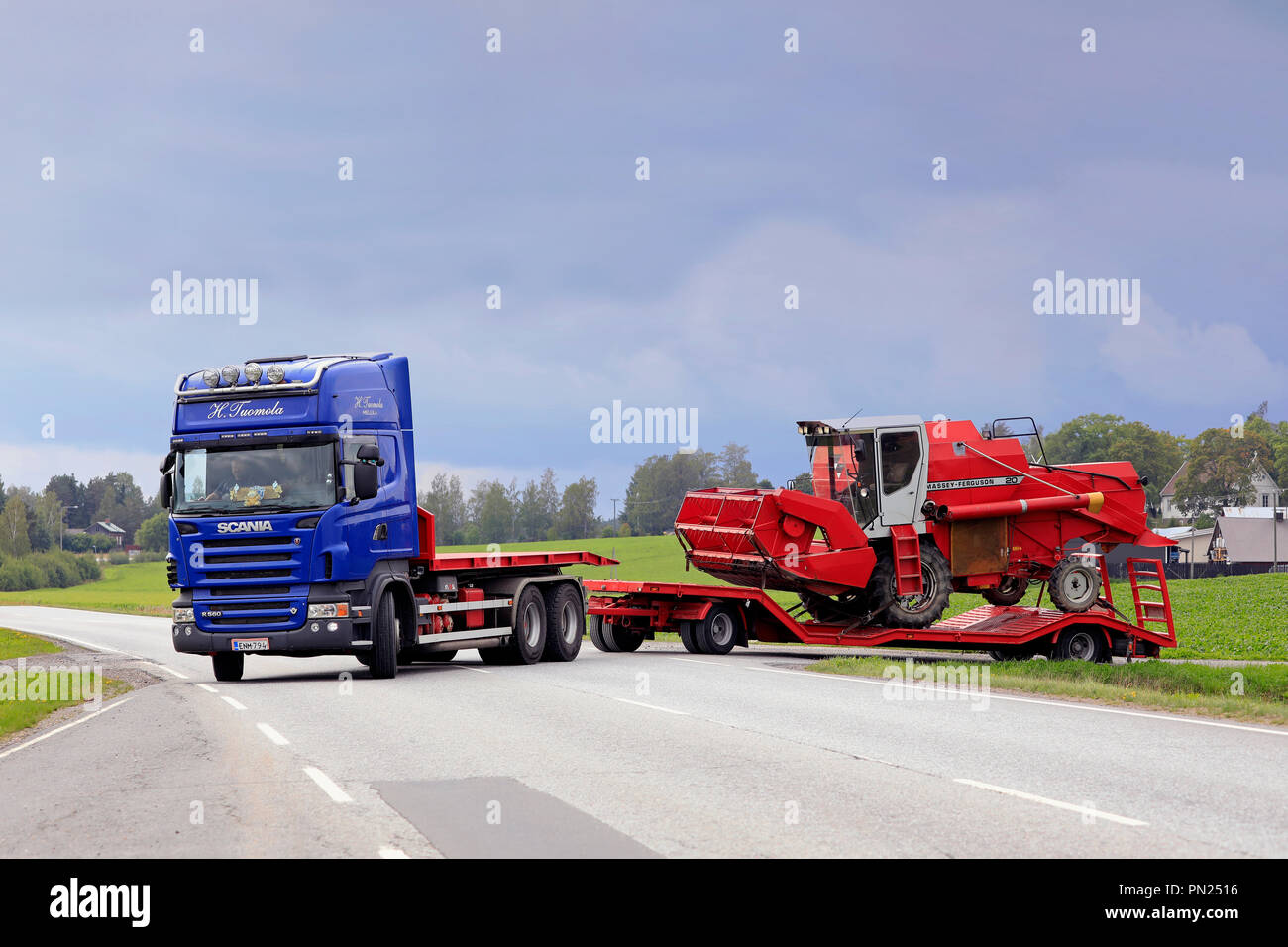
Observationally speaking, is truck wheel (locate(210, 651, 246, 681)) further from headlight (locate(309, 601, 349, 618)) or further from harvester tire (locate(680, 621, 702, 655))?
harvester tire (locate(680, 621, 702, 655))

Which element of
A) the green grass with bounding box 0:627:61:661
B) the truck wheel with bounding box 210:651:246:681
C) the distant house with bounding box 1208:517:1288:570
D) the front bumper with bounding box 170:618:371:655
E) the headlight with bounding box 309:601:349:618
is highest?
the headlight with bounding box 309:601:349:618

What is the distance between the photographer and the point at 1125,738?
434 inches

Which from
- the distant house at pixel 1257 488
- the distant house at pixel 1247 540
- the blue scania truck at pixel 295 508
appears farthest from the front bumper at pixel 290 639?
the distant house at pixel 1257 488

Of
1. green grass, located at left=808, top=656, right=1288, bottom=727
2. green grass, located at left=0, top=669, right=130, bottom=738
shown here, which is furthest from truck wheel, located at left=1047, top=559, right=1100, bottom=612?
green grass, located at left=0, top=669, right=130, bottom=738

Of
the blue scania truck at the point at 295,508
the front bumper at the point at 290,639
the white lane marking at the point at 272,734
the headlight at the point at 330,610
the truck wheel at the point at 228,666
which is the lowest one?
the truck wheel at the point at 228,666

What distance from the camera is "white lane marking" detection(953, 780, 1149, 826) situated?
731 cm

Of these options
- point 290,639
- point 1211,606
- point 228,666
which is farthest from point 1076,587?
point 1211,606

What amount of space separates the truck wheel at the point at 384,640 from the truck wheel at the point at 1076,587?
11.5 meters

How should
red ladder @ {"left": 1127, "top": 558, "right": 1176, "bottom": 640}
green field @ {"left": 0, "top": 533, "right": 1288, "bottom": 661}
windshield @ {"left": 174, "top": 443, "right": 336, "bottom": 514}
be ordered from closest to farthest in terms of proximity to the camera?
windshield @ {"left": 174, "top": 443, "right": 336, "bottom": 514}
red ladder @ {"left": 1127, "top": 558, "right": 1176, "bottom": 640}
green field @ {"left": 0, "top": 533, "right": 1288, "bottom": 661}

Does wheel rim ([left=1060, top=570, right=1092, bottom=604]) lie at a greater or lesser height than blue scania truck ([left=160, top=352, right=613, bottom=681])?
lesser

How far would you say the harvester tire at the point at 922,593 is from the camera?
21781 mm

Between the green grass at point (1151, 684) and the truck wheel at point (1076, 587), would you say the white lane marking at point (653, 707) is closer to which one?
the green grass at point (1151, 684)

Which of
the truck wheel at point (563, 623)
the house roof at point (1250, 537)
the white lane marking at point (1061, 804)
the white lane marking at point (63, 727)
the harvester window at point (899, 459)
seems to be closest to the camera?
the white lane marking at point (1061, 804)

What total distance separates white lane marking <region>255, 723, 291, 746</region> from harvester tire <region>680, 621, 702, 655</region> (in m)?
11.5
